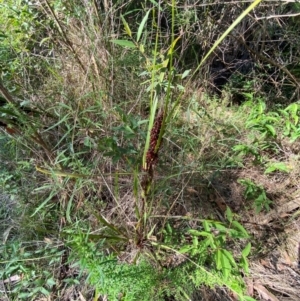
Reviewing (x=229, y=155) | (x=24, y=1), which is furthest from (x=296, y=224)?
(x=24, y=1)

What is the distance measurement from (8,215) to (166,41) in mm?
1203

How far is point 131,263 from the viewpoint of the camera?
1.36 metres

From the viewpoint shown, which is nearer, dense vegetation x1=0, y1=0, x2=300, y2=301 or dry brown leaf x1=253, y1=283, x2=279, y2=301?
dense vegetation x1=0, y1=0, x2=300, y2=301

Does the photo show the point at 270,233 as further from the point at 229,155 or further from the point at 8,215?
the point at 8,215

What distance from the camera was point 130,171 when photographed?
1.41 metres

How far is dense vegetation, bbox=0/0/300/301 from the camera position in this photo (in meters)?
1.30

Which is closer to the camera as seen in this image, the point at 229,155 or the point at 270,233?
the point at 270,233

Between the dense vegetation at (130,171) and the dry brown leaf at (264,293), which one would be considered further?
the dry brown leaf at (264,293)

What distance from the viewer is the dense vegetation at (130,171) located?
1.30 meters

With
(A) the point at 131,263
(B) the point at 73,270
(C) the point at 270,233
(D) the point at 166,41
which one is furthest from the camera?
(D) the point at 166,41

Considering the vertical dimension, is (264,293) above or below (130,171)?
below

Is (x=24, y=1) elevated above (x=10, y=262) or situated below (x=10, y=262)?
above

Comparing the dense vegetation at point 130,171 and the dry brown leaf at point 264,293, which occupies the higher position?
the dense vegetation at point 130,171

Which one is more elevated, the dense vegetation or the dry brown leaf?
the dense vegetation
